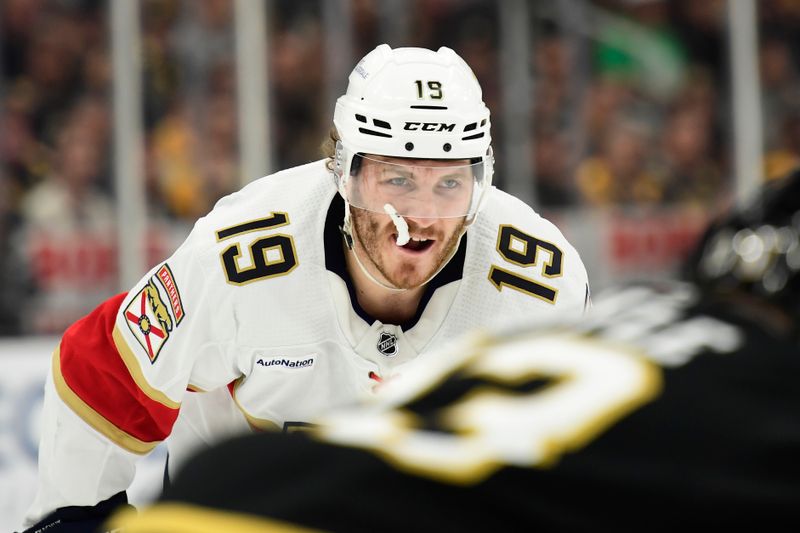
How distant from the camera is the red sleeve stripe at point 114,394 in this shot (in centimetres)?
234

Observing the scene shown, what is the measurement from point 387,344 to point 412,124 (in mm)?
442

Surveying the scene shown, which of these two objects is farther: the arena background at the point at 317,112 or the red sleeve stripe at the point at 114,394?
the arena background at the point at 317,112

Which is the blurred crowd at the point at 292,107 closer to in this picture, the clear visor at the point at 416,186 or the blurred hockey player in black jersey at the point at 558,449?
the clear visor at the point at 416,186

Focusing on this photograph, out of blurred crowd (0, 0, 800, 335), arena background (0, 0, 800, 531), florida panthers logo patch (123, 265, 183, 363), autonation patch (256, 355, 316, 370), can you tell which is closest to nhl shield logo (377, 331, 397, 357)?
autonation patch (256, 355, 316, 370)

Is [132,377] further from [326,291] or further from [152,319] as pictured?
[326,291]

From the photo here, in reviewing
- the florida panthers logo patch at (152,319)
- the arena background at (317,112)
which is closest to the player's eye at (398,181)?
the florida panthers logo patch at (152,319)

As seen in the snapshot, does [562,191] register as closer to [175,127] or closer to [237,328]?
[175,127]

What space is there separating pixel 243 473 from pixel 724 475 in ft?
0.89

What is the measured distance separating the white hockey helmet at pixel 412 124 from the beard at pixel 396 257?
29 millimetres

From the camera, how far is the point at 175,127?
4.93m

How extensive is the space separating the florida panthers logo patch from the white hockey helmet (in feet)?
1.35

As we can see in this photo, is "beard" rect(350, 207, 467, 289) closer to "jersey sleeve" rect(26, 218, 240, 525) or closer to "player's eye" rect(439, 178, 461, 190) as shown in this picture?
"player's eye" rect(439, 178, 461, 190)

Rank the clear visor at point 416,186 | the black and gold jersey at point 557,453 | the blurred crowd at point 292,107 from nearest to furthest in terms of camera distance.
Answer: the black and gold jersey at point 557,453 < the clear visor at point 416,186 < the blurred crowd at point 292,107

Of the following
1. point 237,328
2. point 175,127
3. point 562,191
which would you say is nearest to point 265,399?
point 237,328
